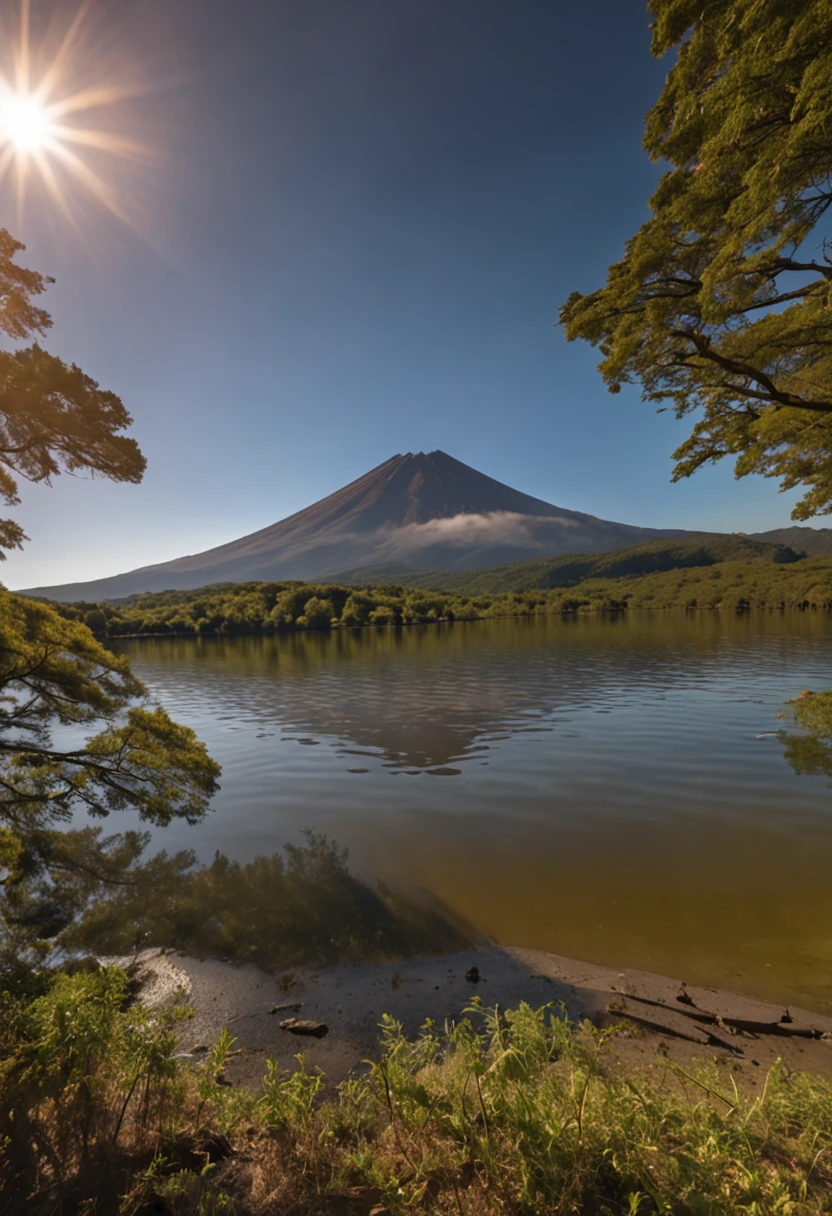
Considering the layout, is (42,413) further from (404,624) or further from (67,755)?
(404,624)

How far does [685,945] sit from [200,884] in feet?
25.9

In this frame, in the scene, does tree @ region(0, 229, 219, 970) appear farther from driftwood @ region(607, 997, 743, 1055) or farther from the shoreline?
the shoreline

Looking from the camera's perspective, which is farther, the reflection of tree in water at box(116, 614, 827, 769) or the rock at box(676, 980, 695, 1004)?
the reflection of tree in water at box(116, 614, 827, 769)

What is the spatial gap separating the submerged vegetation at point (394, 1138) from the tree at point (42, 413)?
29.5 feet

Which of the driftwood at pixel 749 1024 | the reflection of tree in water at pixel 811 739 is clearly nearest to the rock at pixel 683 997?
the driftwood at pixel 749 1024

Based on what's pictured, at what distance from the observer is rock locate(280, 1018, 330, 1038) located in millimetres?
5320

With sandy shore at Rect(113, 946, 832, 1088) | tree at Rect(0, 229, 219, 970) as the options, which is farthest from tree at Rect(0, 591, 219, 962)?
sandy shore at Rect(113, 946, 832, 1088)

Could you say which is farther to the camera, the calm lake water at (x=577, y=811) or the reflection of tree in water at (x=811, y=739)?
the reflection of tree in water at (x=811, y=739)

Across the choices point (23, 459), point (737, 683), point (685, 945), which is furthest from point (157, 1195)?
point (737, 683)

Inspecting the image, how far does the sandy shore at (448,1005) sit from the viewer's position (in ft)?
15.6

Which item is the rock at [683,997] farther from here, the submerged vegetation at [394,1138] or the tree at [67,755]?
the tree at [67,755]

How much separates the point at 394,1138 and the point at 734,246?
496 inches

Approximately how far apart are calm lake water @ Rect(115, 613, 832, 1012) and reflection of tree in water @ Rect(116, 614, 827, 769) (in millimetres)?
236

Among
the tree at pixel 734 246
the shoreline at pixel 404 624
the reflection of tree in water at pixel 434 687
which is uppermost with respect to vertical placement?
the tree at pixel 734 246
